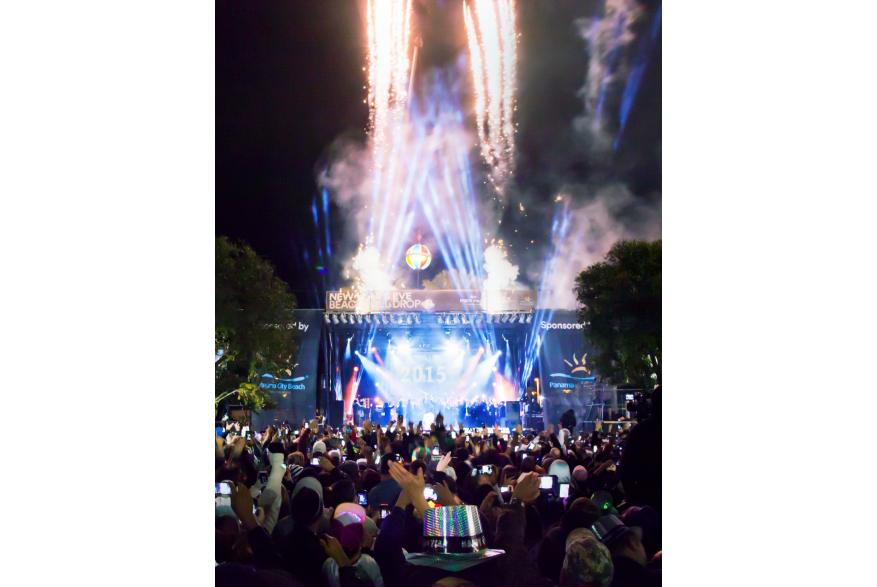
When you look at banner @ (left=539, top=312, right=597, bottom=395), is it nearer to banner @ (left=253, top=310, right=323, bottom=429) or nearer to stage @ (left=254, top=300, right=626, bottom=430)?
stage @ (left=254, top=300, right=626, bottom=430)

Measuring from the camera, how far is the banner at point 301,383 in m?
25.8

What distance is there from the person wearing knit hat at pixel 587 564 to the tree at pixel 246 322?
53.4 feet

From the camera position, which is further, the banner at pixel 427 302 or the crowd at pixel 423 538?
the banner at pixel 427 302

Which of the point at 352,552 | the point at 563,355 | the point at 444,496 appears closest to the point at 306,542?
the point at 352,552

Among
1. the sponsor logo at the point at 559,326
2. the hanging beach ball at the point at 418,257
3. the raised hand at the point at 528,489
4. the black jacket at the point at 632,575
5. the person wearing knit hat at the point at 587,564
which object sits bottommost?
the black jacket at the point at 632,575

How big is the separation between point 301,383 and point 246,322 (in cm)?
751

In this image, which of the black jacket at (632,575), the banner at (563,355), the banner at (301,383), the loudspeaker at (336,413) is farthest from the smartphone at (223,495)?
the banner at (563,355)

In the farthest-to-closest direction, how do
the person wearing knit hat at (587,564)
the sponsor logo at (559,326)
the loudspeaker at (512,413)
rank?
1. the sponsor logo at (559,326)
2. the loudspeaker at (512,413)
3. the person wearing knit hat at (587,564)

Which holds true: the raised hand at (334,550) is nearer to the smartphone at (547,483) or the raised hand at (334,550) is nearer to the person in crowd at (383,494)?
the person in crowd at (383,494)

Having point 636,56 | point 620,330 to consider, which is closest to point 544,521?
point 636,56

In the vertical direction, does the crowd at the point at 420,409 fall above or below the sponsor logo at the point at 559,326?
below

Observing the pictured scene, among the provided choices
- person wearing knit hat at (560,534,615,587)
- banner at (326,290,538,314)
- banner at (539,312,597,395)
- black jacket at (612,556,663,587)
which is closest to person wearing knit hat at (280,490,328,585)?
person wearing knit hat at (560,534,615,587)

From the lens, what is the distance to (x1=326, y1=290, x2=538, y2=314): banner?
2508 centimetres

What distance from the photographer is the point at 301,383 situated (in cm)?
2691
